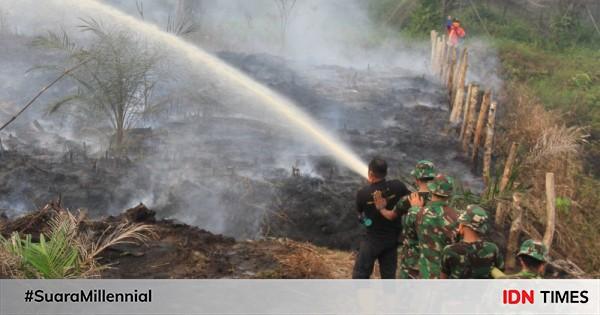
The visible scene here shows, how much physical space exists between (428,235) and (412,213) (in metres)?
0.23

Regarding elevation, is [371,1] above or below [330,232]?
above

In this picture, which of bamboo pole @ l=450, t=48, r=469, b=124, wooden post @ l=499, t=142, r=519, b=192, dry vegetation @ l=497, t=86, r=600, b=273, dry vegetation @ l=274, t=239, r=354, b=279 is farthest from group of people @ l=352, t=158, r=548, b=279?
bamboo pole @ l=450, t=48, r=469, b=124

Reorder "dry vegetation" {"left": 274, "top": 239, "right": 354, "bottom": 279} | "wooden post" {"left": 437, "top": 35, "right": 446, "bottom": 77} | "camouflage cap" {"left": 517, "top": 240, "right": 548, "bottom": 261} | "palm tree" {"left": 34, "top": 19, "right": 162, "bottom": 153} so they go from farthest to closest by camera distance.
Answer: "wooden post" {"left": 437, "top": 35, "right": 446, "bottom": 77}
"palm tree" {"left": 34, "top": 19, "right": 162, "bottom": 153}
"dry vegetation" {"left": 274, "top": 239, "right": 354, "bottom": 279}
"camouflage cap" {"left": 517, "top": 240, "right": 548, "bottom": 261}

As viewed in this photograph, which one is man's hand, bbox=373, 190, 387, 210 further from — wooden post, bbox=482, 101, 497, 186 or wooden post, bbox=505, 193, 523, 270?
wooden post, bbox=482, 101, 497, 186

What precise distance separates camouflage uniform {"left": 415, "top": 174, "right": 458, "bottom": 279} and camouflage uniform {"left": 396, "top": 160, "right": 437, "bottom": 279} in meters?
0.12

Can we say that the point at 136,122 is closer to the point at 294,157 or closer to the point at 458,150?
the point at 294,157

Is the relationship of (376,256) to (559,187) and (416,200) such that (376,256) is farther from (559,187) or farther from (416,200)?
(559,187)

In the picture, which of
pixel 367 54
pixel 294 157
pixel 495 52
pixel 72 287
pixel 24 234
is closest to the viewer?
pixel 72 287

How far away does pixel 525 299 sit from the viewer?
4.36m

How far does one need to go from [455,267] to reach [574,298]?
2097 mm

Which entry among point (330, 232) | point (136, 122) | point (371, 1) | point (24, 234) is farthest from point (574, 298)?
point (371, 1)

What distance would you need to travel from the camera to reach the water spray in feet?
33.1

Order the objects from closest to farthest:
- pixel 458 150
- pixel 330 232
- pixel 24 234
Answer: pixel 24 234 < pixel 330 232 < pixel 458 150

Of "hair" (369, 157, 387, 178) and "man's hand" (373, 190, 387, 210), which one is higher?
"hair" (369, 157, 387, 178)
